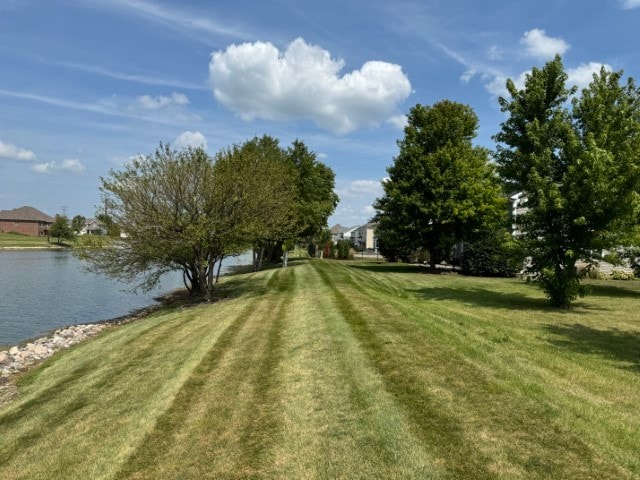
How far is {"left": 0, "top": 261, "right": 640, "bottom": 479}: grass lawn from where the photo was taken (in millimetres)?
5293

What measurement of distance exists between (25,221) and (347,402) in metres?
144

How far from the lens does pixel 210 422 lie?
693cm

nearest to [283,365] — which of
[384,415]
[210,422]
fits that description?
[210,422]

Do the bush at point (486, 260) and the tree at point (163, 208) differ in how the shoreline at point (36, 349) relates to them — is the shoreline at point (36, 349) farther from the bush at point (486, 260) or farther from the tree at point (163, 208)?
the bush at point (486, 260)

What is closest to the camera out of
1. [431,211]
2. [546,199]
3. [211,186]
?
[546,199]

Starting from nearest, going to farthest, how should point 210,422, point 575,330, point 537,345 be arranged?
point 210,422, point 537,345, point 575,330

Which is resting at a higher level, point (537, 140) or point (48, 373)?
point (537, 140)

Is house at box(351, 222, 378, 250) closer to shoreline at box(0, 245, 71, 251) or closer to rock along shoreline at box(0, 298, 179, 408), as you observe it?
shoreline at box(0, 245, 71, 251)

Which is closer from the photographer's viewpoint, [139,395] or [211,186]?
[139,395]

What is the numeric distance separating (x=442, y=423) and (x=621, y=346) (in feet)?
21.3

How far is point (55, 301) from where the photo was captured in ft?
91.8

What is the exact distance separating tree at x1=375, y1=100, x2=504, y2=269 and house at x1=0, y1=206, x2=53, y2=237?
120m

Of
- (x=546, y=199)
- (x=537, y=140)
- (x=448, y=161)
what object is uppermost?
(x=448, y=161)

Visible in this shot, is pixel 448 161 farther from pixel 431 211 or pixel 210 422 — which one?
pixel 210 422
